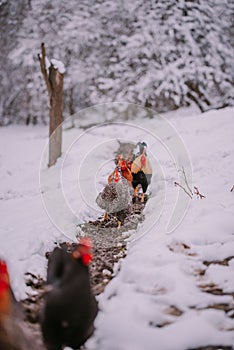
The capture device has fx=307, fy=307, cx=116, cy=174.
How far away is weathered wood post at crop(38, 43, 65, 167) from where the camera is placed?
28.1ft

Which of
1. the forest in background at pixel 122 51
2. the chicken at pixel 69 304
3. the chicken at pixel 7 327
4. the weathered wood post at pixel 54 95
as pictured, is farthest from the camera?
the forest in background at pixel 122 51

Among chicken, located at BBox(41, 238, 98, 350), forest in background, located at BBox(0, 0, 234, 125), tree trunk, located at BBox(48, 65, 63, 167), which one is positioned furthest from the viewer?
forest in background, located at BBox(0, 0, 234, 125)

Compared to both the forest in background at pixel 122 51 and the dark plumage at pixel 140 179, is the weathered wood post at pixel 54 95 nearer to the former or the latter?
the dark plumage at pixel 140 179

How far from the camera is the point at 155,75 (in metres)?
13.6

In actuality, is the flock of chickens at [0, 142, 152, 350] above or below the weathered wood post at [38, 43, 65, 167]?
below

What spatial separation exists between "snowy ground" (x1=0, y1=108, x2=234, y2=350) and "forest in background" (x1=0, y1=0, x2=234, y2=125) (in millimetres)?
4700

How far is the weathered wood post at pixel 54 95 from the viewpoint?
8.58 metres

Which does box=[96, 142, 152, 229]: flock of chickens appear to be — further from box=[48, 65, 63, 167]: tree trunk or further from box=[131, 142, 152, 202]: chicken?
box=[48, 65, 63, 167]: tree trunk

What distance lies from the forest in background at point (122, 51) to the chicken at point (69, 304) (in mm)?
11708

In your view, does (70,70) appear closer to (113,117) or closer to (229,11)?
(113,117)

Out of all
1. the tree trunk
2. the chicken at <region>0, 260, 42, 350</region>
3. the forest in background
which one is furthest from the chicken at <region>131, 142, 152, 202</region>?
the forest in background

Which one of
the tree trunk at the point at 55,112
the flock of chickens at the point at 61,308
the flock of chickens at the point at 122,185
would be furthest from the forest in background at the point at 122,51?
the flock of chickens at the point at 61,308

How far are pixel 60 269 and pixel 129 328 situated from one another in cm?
97

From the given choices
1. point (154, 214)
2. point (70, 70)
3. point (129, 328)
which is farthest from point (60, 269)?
point (70, 70)
